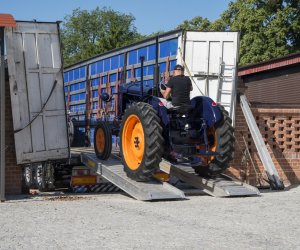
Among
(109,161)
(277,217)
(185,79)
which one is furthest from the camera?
(109,161)

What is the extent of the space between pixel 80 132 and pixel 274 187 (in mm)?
6864

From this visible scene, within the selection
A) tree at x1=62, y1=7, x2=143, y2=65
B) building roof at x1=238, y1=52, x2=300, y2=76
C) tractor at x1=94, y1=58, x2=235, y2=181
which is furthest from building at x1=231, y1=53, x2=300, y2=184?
tree at x1=62, y1=7, x2=143, y2=65

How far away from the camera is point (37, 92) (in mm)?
10977

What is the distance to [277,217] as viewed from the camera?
8562 mm

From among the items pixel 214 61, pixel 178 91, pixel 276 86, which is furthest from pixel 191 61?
pixel 276 86

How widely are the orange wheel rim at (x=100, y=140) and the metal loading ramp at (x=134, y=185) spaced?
343mm

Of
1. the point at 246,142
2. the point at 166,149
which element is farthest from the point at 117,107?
the point at 246,142

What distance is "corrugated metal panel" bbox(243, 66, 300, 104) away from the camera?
1927 centimetres

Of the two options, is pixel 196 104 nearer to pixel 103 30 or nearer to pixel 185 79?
pixel 185 79

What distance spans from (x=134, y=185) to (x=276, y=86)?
11.2 meters

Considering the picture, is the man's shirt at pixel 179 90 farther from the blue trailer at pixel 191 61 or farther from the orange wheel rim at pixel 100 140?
the orange wheel rim at pixel 100 140

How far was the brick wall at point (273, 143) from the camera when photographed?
13750 mm

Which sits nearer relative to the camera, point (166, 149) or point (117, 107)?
point (166, 149)

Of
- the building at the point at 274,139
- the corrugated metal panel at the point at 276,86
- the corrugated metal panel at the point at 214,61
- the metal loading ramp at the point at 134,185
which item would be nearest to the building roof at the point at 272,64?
the corrugated metal panel at the point at 276,86
